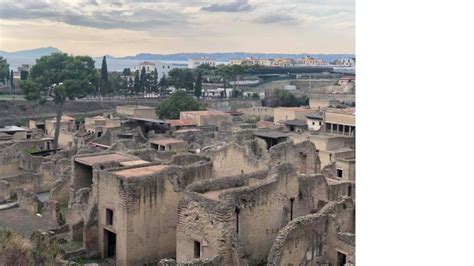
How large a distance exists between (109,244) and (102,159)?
364 centimetres

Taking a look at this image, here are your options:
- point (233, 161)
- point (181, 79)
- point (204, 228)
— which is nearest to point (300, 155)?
point (233, 161)

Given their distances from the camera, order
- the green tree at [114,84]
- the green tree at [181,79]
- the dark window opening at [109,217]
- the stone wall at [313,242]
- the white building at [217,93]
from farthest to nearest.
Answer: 1. the white building at [217,93]
2. the green tree at [181,79]
3. the green tree at [114,84]
4. the dark window opening at [109,217]
5. the stone wall at [313,242]

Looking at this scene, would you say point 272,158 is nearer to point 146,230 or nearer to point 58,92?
point 146,230

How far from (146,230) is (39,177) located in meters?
11.7

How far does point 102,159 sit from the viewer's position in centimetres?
1786

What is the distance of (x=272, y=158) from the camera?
20.2m

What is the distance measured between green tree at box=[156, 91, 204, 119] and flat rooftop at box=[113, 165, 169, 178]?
93.6 ft

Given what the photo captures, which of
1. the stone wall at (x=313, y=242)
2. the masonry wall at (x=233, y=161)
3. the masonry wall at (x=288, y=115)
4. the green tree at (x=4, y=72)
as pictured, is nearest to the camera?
the stone wall at (x=313, y=242)

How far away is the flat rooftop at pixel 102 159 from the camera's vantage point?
17448mm

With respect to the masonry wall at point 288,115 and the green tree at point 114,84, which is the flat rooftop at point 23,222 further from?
the green tree at point 114,84

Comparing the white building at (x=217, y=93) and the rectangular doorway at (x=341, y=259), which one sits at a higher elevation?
the white building at (x=217, y=93)

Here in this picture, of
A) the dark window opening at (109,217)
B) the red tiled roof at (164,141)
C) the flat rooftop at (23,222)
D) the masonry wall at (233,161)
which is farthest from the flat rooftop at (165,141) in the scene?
the dark window opening at (109,217)

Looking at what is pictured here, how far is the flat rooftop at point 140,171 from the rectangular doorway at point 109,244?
1.75 meters
